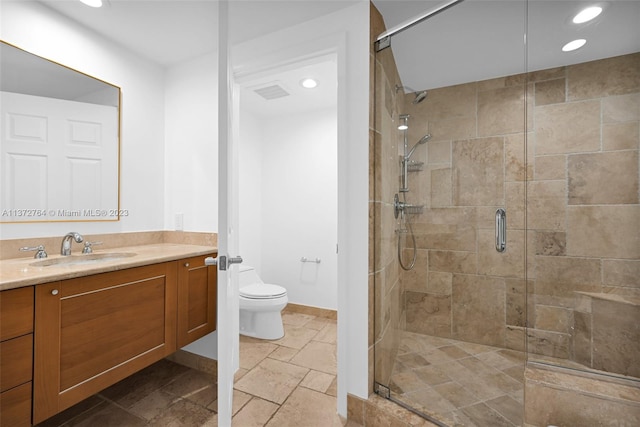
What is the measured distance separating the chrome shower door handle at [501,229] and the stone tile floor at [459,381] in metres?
Result: 0.64

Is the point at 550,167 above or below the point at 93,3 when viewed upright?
below

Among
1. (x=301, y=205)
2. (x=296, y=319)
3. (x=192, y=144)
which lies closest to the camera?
(x=192, y=144)

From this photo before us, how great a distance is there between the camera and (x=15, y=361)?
1.02 metres

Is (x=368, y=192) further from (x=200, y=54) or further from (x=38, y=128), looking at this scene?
(x=38, y=128)

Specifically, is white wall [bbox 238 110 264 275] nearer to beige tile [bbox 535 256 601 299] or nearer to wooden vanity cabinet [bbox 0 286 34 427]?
wooden vanity cabinet [bbox 0 286 34 427]

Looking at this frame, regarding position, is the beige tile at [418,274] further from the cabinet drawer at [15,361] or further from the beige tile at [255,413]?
the cabinet drawer at [15,361]

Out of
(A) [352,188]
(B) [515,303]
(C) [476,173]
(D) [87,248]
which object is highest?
(C) [476,173]

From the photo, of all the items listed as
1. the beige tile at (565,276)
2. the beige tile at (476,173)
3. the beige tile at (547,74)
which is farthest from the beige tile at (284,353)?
the beige tile at (547,74)

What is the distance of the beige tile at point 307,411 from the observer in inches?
59.1

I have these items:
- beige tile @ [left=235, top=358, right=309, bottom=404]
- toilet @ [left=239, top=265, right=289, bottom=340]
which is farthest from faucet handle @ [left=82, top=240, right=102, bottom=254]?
beige tile @ [left=235, top=358, right=309, bottom=404]

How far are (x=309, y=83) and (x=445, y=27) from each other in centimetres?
121

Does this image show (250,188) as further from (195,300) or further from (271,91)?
(195,300)

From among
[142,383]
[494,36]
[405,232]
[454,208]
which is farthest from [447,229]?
[142,383]

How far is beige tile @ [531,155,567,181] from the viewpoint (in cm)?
191
